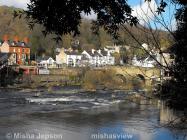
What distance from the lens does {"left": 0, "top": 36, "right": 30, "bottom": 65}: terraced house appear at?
60.6 metres

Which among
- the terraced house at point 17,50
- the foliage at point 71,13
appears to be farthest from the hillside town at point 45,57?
the foliage at point 71,13

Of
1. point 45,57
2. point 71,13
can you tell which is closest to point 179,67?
point 71,13

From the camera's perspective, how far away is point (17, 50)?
61812 mm

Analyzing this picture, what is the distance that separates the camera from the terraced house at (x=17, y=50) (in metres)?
60.6

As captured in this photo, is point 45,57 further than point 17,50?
Yes

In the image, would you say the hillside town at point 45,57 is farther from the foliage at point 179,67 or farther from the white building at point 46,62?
the foliage at point 179,67

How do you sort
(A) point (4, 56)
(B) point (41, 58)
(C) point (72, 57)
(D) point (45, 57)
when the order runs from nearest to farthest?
(A) point (4, 56) < (B) point (41, 58) < (D) point (45, 57) < (C) point (72, 57)

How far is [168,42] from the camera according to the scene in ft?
11.0

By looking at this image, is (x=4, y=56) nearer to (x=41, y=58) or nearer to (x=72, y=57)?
(x=41, y=58)

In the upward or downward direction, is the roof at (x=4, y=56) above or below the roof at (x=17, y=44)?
below

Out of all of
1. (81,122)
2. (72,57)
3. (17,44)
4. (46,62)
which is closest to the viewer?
(81,122)

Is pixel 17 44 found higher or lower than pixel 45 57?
higher

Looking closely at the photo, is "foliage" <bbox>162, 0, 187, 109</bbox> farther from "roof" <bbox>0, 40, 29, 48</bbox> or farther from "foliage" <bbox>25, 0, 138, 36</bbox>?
"roof" <bbox>0, 40, 29, 48</bbox>

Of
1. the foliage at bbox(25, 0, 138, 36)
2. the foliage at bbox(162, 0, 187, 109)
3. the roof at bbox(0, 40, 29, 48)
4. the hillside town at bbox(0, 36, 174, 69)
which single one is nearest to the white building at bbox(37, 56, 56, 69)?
the hillside town at bbox(0, 36, 174, 69)
